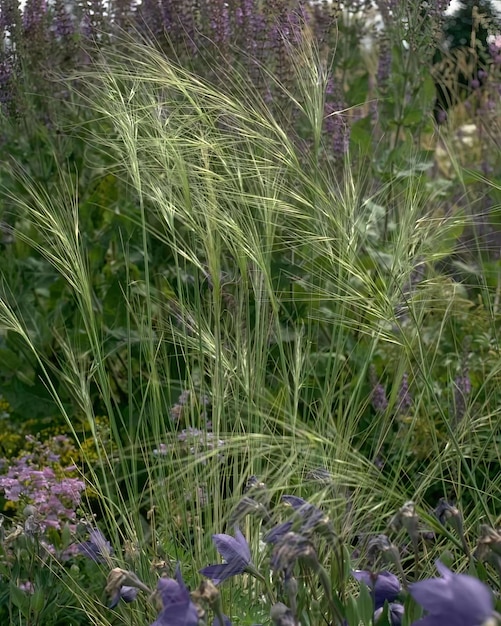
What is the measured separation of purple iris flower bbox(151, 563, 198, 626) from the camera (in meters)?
1.23

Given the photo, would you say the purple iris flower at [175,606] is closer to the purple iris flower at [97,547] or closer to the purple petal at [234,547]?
the purple petal at [234,547]

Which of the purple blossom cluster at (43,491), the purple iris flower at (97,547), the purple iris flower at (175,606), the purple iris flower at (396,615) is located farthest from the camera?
the purple blossom cluster at (43,491)

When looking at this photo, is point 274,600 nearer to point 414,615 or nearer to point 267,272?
point 414,615

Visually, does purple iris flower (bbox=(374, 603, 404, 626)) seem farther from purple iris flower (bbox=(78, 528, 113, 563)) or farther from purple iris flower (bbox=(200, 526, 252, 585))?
purple iris flower (bbox=(78, 528, 113, 563))

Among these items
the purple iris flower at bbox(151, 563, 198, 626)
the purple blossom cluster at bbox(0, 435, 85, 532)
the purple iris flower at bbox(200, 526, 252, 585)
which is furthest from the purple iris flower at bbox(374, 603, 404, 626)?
the purple blossom cluster at bbox(0, 435, 85, 532)

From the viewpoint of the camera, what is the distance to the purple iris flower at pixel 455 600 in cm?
94

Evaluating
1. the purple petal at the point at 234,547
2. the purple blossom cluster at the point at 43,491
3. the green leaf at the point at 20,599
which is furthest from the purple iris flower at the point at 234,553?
the purple blossom cluster at the point at 43,491

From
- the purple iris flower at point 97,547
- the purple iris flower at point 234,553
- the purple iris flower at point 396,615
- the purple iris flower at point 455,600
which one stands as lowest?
the purple iris flower at point 396,615

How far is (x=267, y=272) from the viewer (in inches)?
67.9

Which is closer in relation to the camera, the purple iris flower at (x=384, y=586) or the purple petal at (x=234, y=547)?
the purple petal at (x=234, y=547)

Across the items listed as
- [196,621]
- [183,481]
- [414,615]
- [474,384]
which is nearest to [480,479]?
[474,384]

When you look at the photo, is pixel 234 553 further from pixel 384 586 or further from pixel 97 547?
pixel 97 547

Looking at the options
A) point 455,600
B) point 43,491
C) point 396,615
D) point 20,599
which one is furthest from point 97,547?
point 455,600

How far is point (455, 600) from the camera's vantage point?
0.97m
